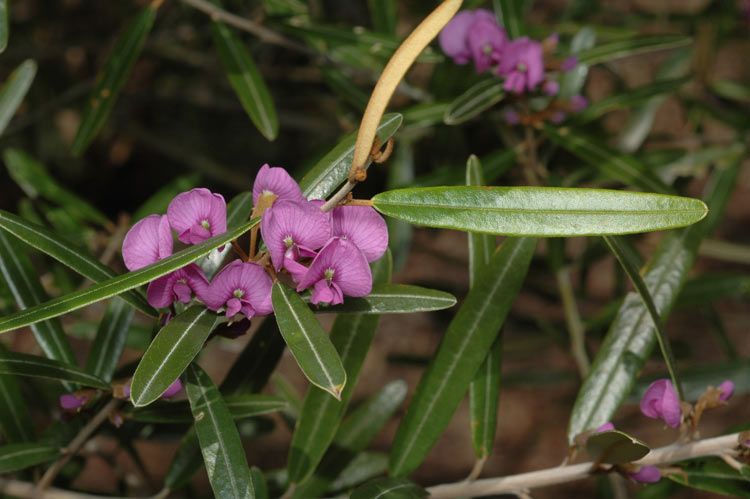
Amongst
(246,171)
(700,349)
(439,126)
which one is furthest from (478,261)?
(700,349)

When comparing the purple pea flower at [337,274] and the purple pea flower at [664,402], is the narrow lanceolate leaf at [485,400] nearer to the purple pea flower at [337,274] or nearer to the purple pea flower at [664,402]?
the purple pea flower at [664,402]

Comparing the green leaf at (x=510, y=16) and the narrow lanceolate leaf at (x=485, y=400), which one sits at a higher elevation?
the green leaf at (x=510, y=16)

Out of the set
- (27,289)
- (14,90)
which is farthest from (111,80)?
(27,289)

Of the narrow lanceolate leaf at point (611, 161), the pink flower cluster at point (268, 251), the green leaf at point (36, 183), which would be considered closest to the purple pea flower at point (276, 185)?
the pink flower cluster at point (268, 251)

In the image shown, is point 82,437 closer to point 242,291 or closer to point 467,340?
point 242,291

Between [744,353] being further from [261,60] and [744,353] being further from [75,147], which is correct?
[75,147]
